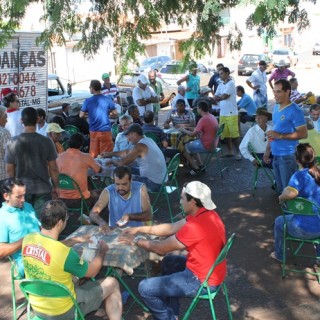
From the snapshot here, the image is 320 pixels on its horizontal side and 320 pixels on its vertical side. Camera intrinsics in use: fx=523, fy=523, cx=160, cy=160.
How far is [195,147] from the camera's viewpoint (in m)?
8.77

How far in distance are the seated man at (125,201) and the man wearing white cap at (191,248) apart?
833mm

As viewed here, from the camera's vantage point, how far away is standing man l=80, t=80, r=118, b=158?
870cm

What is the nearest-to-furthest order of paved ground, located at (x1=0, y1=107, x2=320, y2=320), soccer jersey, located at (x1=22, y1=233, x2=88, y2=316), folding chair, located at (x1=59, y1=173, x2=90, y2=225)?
soccer jersey, located at (x1=22, y1=233, x2=88, y2=316)
paved ground, located at (x1=0, y1=107, x2=320, y2=320)
folding chair, located at (x1=59, y1=173, x2=90, y2=225)

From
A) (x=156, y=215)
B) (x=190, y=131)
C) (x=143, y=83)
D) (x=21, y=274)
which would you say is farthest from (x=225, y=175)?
(x=21, y=274)

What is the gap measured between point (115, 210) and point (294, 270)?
6.15 feet

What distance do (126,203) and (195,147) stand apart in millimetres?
3889

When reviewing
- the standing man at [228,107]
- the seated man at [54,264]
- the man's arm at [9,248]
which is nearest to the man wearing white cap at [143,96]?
the standing man at [228,107]

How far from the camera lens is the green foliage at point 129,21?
3623 mm

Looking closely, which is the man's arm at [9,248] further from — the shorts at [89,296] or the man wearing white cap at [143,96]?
the man wearing white cap at [143,96]

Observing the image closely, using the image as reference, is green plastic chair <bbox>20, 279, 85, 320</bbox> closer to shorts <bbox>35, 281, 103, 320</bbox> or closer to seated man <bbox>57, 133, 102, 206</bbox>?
shorts <bbox>35, 281, 103, 320</bbox>

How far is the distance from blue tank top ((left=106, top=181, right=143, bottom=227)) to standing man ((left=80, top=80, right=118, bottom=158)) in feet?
12.4

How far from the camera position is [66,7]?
388 centimetres

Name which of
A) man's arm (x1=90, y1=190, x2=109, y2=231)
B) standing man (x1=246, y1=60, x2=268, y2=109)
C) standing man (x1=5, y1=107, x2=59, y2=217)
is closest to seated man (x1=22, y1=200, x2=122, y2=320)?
man's arm (x1=90, y1=190, x2=109, y2=231)

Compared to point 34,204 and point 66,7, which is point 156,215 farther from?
point 66,7
